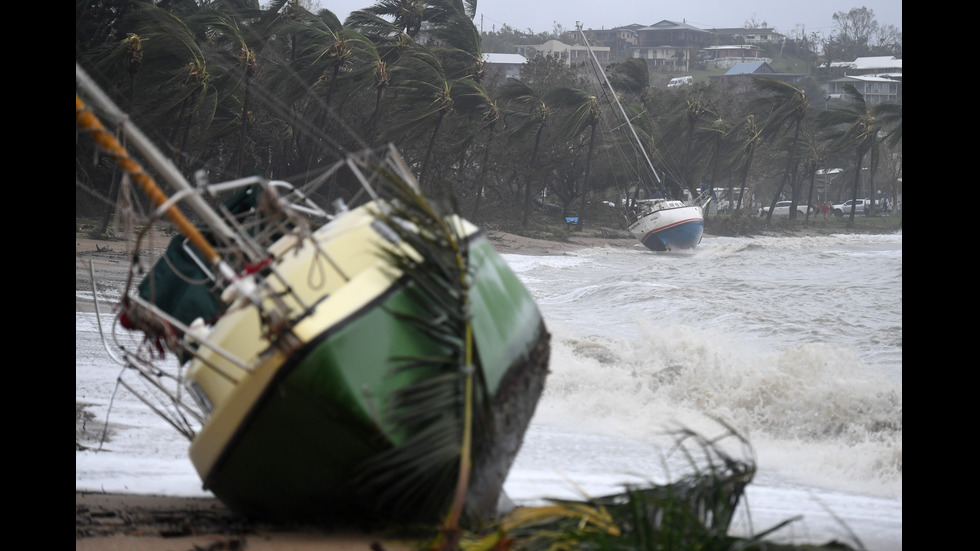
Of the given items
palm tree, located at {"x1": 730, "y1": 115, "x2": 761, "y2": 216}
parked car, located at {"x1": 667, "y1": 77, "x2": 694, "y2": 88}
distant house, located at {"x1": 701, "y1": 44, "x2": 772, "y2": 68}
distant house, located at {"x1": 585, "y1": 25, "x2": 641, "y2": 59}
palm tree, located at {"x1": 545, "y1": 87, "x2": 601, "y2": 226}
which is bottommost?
palm tree, located at {"x1": 730, "y1": 115, "x2": 761, "y2": 216}

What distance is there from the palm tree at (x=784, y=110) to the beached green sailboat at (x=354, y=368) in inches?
1576

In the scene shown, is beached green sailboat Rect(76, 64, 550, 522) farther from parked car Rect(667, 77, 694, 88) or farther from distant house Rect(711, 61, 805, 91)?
distant house Rect(711, 61, 805, 91)

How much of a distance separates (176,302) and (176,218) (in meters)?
1.40

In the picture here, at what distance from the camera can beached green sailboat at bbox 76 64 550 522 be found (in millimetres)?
4215

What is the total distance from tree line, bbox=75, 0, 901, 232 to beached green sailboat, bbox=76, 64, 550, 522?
9154 mm

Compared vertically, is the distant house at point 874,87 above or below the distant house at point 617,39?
below

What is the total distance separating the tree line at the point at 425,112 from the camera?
2086 cm

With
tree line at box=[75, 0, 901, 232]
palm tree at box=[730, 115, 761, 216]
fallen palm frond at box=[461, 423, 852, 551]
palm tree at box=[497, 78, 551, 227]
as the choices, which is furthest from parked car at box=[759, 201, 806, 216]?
fallen palm frond at box=[461, 423, 852, 551]

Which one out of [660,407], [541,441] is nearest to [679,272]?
[660,407]

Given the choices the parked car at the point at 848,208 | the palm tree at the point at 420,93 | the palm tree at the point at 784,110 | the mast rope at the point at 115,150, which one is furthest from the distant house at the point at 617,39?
the mast rope at the point at 115,150

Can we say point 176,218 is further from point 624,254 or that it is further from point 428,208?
point 624,254

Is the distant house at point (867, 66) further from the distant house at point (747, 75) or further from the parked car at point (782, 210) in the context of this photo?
the parked car at point (782, 210)

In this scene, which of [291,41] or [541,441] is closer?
[541,441]

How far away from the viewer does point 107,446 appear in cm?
762
